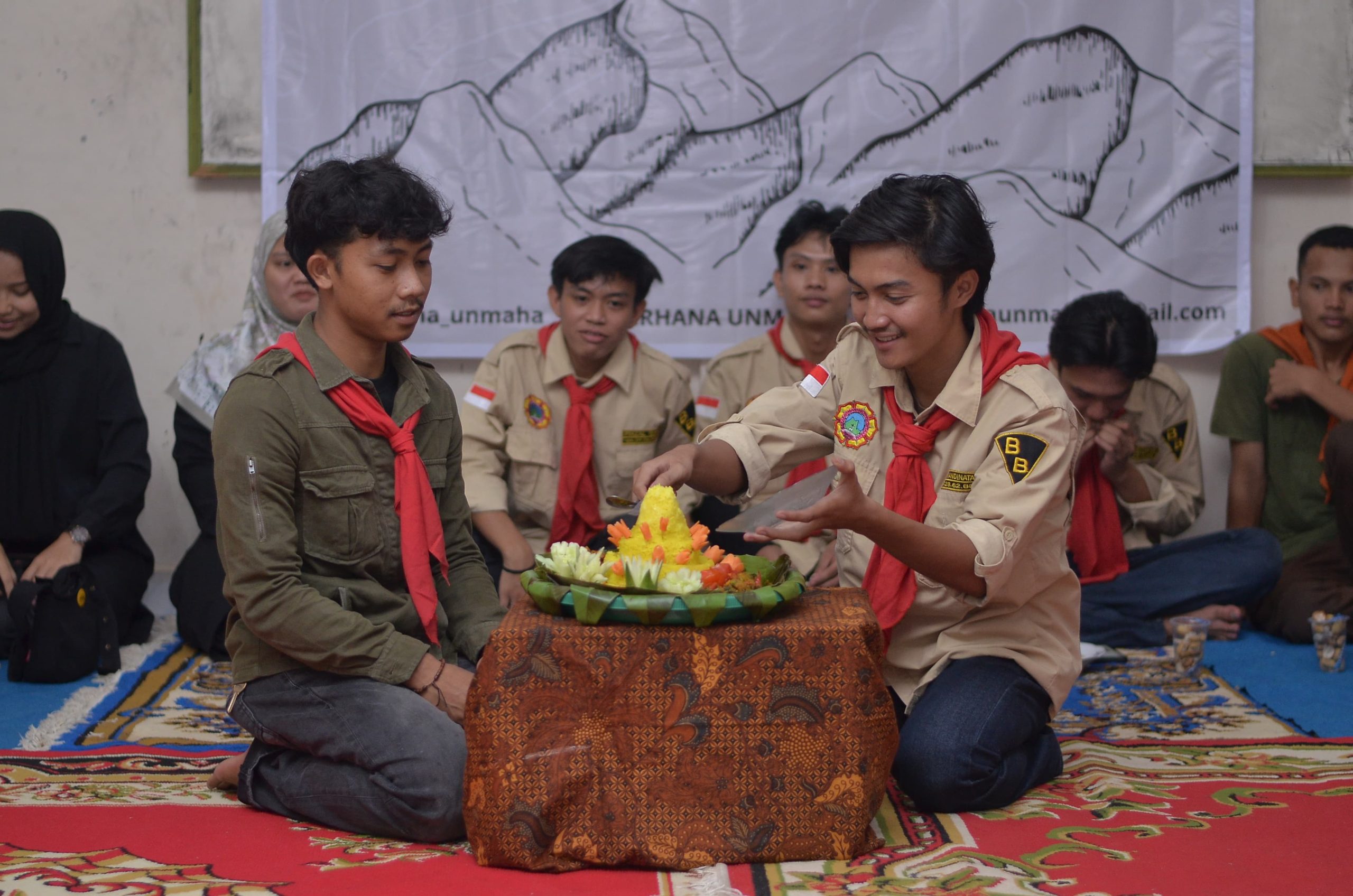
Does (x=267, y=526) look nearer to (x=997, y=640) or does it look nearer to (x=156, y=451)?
(x=997, y=640)

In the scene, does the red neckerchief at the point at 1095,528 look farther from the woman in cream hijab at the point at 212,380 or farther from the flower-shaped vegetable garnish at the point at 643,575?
the woman in cream hijab at the point at 212,380

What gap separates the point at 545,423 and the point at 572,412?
11cm

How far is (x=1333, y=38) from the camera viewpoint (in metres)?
4.57

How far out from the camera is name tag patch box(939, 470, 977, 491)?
2.53 m

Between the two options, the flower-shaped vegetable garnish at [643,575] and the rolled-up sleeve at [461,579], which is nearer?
the flower-shaped vegetable garnish at [643,575]

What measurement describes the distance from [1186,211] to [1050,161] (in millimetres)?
540

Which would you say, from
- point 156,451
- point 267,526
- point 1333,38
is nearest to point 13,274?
point 156,451

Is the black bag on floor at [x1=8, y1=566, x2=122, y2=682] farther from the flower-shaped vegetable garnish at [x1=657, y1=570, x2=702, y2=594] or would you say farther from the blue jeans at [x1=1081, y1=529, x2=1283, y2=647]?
the blue jeans at [x1=1081, y1=529, x2=1283, y2=647]

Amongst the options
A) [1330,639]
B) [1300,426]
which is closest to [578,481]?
[1330,639]

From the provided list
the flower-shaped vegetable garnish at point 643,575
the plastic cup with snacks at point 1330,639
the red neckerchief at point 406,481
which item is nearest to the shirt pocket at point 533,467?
the red neckerchief at point 406,481

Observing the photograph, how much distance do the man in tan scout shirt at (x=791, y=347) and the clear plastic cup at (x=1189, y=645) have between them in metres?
1.08

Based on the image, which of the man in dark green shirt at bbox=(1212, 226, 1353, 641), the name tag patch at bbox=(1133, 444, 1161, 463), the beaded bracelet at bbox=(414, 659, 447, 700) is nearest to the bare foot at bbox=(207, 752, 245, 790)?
the beaded bracelet at bbox=(414, 659, 447, 700)

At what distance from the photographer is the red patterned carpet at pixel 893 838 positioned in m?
2.01

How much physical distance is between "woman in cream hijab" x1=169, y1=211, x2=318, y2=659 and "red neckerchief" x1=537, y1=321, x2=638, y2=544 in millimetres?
933
